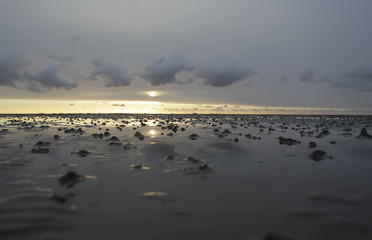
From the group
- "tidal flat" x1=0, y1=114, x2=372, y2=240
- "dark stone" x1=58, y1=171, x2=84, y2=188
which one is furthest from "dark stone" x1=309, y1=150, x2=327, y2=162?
"dark stone" x1=58, y1=171, x2=84, y2=188

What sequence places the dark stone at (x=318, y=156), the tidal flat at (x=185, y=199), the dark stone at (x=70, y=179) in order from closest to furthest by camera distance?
the tidal flat at (x=185, y=199) < the dark stone at (x=70, y=179) < the dark stone at (x=318, y=156)

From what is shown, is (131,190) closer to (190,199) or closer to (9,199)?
(190,199)

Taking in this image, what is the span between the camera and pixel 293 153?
48.1ft

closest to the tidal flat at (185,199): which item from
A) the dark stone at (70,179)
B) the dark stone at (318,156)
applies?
the dark stone at (70,179)

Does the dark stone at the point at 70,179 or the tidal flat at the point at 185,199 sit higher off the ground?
the dark stone at the point at 70,179

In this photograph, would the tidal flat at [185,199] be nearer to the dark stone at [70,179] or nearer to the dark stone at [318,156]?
the dark stone at [70,179]

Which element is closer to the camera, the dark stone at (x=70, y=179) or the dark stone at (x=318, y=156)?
the dark stone at (x=70, y=179)

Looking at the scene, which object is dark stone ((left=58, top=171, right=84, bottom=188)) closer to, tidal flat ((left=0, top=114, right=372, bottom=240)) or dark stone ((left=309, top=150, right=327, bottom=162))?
tidal flat ((left=0, top=114, right=372, bottom=240))

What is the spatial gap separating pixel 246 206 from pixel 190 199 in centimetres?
169

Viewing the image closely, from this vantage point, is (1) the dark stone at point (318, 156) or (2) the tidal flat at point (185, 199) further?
(1) the dark stone at point (318, 156)

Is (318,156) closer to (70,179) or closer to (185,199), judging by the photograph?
(185,199)

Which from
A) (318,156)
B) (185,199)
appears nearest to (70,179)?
(185,199)

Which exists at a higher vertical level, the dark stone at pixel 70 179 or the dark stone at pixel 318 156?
the dark stone at pixel 70 179

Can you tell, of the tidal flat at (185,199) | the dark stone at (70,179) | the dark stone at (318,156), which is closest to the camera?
the tidal flat at (185,199)
